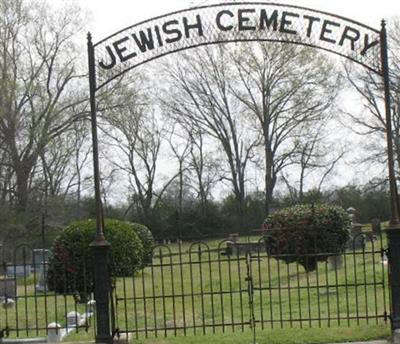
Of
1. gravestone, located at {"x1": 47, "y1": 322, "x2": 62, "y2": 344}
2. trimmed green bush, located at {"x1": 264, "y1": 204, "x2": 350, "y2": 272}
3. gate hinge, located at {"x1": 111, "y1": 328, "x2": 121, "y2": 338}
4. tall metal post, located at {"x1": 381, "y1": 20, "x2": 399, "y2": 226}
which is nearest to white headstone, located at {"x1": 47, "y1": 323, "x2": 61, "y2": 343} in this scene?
gravestone, located at {"x1": 47, "y1": 322, "x2": 62, "y2": 344}

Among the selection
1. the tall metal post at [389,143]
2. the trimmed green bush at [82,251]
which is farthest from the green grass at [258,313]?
the trimmed green bush at [82,251]

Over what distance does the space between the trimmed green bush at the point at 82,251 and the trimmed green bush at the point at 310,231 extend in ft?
13.0

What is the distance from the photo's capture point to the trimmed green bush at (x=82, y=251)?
49.6ft

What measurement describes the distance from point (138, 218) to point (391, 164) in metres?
51.1

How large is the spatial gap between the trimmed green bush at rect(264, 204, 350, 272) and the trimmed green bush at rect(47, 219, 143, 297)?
397cm

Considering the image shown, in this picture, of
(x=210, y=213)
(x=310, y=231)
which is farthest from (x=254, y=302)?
(x=210, y=213)

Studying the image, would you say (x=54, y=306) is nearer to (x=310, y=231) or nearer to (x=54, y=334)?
(x=54, y=334)

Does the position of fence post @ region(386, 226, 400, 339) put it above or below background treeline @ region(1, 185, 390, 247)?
below

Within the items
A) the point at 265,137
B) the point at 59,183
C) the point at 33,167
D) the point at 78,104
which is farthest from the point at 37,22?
the point at 265,137

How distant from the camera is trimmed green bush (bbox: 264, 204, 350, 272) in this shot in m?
19.5

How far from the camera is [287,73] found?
51406mm

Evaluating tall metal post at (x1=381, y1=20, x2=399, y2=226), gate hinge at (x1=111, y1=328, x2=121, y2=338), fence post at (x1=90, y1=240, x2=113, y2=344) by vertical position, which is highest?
tall metal post at (x1=381, y1=20, x2=399, y2=226)

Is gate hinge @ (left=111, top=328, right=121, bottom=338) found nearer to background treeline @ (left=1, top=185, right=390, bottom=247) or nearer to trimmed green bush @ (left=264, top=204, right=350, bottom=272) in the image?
trimmed green bush @ (left=264, top=204, right=350, bottom=272)

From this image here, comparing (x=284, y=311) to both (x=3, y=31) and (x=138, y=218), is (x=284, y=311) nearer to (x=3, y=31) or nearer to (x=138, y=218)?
(x=3, y=31)
